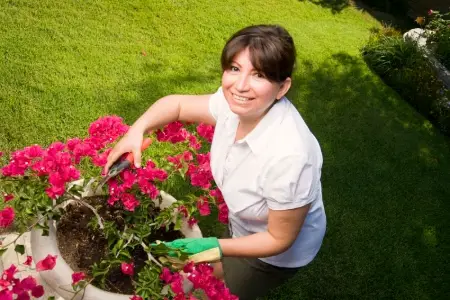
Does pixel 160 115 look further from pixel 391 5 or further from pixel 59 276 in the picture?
pixel 391 5

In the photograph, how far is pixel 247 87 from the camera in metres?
2.02

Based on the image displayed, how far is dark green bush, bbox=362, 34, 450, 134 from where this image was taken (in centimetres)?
625

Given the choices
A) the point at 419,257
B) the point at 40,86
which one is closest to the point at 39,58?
the point at 40,86

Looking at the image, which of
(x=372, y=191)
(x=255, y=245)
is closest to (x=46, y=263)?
(x=255, y=245)

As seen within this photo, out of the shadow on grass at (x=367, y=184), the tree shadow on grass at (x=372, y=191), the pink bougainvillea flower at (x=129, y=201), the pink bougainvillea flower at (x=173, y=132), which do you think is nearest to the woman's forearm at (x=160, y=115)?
the pink bougainvillea flower at (x=173, y=132)

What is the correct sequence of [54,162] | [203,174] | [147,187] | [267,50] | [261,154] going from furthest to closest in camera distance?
1. [203,174]
2. [147,187]
3. [54,162]
4. [261,154]
5. [267,50]

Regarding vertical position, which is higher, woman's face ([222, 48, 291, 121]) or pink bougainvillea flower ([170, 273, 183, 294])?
woman's face ([222, 48, 291, 121])

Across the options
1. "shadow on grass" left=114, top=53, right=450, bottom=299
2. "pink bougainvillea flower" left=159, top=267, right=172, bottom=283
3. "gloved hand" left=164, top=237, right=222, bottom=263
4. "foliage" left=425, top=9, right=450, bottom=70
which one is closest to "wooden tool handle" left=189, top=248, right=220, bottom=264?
"gloved hand" left=164, top=237, right=222, bottom=263

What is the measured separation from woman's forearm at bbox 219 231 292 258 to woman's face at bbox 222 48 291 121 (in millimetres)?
536

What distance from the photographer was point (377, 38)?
7316 millimetres

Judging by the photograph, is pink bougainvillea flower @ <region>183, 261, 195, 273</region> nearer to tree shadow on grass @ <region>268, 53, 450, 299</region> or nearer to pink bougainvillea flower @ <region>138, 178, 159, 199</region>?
pink bougainvillea flower @ <region>138, 178, 159, 199</region>

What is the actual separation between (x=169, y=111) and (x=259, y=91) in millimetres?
712

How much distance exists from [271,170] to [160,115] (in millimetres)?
788

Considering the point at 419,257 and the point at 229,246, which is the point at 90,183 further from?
the point at 419,257
